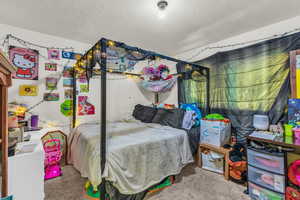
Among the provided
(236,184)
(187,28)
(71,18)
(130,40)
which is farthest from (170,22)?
(236,184)

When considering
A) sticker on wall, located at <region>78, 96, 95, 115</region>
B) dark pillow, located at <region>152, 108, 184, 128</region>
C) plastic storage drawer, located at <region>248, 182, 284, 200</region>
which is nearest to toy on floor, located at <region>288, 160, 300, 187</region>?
plastic storage drawer, located at <region>248, 182, 284, 200</region>

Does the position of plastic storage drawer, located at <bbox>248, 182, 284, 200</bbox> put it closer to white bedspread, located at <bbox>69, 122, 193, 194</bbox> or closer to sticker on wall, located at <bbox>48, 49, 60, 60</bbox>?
white bedspread, located at <bbox>69, 122, 193, 194</bbox>

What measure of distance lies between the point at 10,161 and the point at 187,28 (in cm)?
274

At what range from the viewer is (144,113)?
3.37 m

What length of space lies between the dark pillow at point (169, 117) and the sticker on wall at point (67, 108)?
1799mm

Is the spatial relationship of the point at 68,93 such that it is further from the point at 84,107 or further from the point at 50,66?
the point at 50,66

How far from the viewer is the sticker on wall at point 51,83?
2.63 meters

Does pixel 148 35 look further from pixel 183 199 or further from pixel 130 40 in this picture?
pixel 183 199

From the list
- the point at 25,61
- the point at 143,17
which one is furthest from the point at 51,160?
the point at 143,17

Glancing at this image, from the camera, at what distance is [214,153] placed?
2354mm

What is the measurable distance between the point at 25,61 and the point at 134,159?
261 centimetres

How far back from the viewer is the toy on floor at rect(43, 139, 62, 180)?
2143 mm

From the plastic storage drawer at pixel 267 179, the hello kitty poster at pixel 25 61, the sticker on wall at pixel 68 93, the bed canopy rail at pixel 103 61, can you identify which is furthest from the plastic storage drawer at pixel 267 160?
the hello kitty poster at pixel 25 61

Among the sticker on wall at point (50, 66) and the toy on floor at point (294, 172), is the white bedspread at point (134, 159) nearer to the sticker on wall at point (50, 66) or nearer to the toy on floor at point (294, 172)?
the toy on floor at point (294, 172)
